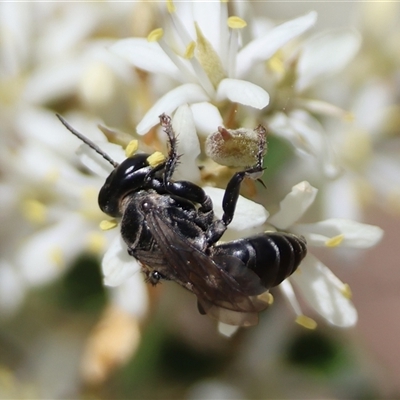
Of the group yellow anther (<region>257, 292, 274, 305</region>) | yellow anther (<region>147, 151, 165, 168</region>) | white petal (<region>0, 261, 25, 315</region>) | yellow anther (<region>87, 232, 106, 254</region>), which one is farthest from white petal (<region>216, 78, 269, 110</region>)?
white petal (<region>0, 261, 25, 315</region>)

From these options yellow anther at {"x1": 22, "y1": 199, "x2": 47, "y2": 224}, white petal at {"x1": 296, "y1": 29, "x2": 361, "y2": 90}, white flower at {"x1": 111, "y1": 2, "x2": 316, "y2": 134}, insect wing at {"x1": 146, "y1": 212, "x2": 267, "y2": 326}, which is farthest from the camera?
yellow anther at {"x1": 22, "y1": 199, "x2": 47, "y2": 224}

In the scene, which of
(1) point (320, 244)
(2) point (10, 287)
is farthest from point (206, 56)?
(2) point (10, 287)

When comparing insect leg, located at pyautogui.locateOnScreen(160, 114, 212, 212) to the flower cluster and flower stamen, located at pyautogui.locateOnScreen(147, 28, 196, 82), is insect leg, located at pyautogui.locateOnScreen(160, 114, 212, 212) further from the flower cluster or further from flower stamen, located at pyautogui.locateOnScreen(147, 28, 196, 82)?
flower stamen, located at pyautogui.locateOnScreen(147, 28, 196, 82)

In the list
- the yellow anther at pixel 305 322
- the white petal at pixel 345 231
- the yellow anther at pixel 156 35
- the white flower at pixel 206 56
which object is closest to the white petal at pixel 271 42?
the white flower at pixel 206 56

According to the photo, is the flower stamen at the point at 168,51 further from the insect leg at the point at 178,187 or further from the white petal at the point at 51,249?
the white petal at the point at 51,249

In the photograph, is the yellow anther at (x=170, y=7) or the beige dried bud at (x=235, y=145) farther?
the yellow anther at (x=170, y=7)

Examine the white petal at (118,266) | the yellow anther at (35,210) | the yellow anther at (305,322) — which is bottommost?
the yellow anther at (305,322)
